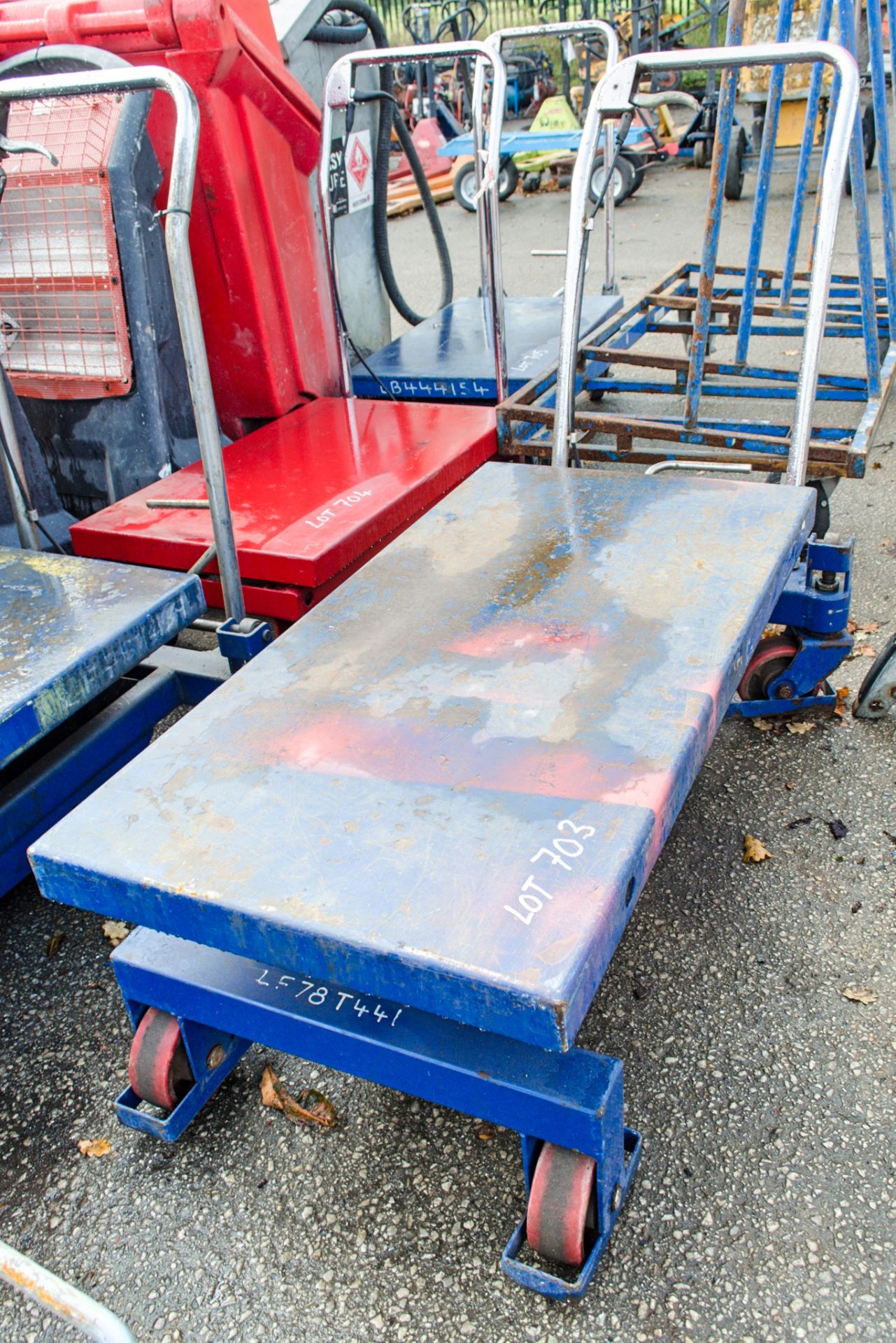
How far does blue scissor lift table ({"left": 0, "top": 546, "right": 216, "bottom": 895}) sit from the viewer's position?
217 cm

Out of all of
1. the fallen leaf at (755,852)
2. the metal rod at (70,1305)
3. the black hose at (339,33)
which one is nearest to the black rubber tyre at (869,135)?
the black hose at (339,33)

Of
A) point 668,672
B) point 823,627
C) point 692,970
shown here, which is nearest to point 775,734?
point 823,627

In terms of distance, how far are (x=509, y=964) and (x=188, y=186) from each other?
1897 millimetres

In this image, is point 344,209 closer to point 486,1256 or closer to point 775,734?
point 775,734

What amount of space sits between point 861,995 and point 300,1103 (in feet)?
3.90

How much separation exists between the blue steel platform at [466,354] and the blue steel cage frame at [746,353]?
0.68 ft

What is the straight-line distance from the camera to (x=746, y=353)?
4.32 meters

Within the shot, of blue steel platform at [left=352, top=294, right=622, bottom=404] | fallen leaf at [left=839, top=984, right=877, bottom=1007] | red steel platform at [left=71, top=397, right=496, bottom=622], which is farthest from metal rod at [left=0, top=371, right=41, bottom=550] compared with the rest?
fallen leaf at [left=839, top=984, right=877, bottom=1007]

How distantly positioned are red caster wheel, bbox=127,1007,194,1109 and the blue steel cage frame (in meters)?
2.12

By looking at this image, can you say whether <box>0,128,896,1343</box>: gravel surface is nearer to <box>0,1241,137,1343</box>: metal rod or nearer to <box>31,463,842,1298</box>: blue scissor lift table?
<box>31,463,842,1298</box>: blue scissor lift table

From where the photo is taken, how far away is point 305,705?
1933mm

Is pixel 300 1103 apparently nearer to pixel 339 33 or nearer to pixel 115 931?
pixel 115 931

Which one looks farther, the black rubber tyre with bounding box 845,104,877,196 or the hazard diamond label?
the black rubber tyre with bounding box 845,104,877,196

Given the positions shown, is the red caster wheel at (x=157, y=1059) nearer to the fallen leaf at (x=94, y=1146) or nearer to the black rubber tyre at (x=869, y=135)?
the fallen leaf at (x=94, y=1146)
